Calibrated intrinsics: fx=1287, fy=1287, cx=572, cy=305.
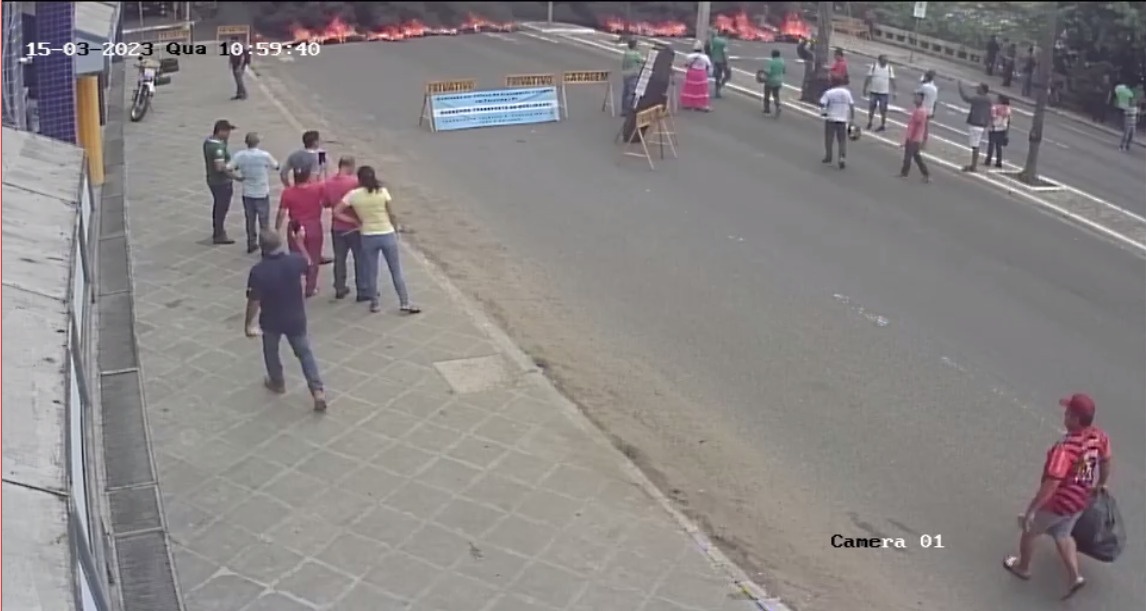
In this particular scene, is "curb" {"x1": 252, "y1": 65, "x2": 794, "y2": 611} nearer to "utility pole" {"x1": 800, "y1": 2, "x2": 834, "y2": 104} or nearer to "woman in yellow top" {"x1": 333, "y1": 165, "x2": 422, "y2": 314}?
"woman in yellow top" {"x1": 333, "y1": 165, "x2": 422, "y2": 314}

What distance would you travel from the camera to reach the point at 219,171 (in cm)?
1411

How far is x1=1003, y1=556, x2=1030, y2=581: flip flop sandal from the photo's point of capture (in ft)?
27.6

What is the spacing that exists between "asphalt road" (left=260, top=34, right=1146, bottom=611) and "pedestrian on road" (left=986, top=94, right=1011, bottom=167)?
4.61 ft

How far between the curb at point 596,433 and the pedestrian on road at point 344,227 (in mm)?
1064

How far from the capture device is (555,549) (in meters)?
8.45

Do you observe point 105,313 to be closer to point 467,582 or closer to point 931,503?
point 467,582

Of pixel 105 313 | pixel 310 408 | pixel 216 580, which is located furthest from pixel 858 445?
pixel 105 313

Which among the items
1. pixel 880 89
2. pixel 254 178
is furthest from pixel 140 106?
pixel 880 89

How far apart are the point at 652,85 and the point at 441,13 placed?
19430 millimetres

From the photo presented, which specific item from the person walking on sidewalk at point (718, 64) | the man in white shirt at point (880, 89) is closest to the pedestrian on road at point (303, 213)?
the man in white shirt at point (880, 89)

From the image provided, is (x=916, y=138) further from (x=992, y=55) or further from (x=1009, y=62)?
(x=992, y=55)

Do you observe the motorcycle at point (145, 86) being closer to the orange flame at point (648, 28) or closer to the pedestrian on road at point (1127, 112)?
the pedestrian on road at point (1127, 112)

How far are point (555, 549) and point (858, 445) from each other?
3.07m

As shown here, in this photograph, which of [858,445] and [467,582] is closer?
[467,582]
